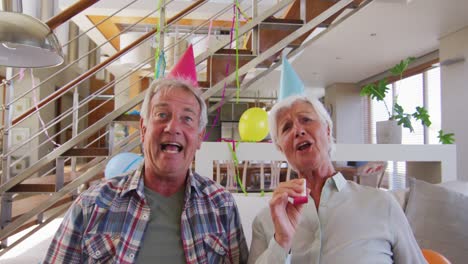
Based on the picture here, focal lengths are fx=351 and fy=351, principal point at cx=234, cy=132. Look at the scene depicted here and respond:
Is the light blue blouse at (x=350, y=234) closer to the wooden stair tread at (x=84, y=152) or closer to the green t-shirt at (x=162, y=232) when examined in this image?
the green t-shirt at (x=162, y=232)

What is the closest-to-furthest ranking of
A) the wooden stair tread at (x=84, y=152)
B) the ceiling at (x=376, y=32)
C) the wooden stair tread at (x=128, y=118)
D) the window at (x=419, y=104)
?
the wooden stair tread at (x=84, y=152) < the wooden stair tread at (x=128, y=118) < the ceiling at (x=376, y=32) < the window at (x=419, y=104)

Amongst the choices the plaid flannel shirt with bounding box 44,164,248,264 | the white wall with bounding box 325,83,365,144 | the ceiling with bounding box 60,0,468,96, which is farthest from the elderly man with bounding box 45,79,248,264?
the white wall with bounding box 325,83,365,144

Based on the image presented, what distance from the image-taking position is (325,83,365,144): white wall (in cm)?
870

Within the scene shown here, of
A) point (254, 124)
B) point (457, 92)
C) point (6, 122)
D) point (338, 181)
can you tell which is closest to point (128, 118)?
point (6, 122)

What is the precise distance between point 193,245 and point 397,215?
689 mm

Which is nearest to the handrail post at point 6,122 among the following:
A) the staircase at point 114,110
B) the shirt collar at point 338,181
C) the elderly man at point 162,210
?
the staircase at point 114,110

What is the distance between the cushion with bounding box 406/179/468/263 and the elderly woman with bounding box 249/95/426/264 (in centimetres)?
80

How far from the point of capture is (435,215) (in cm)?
188

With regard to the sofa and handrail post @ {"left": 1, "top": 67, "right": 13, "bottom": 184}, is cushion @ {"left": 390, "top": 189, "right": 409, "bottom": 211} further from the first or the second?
handrail post @ {"left": 1, "top": 67, "right": 13, "bottom": 184}

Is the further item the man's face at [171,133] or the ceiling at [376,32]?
the ceiling at [376,32]

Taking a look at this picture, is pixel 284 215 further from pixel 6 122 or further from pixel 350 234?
pixel 6 122

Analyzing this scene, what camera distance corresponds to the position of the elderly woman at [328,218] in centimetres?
113

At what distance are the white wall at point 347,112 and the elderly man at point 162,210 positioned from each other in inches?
310

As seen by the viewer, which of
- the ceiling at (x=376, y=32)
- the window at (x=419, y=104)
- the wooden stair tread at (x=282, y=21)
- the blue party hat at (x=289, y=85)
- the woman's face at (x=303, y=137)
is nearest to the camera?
the woman's face at (x=303, y=137)
